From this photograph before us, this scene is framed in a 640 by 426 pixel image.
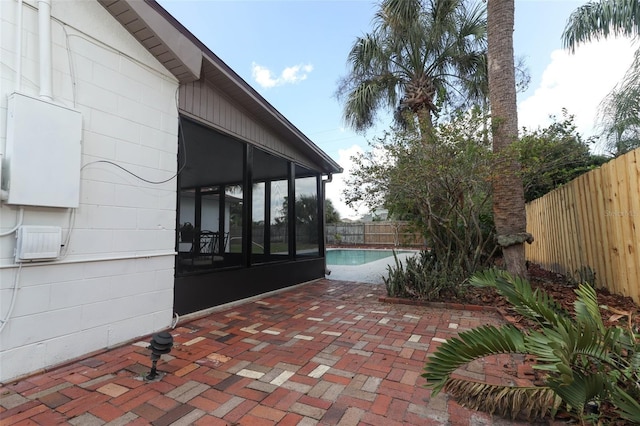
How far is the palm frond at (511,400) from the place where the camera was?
167cm

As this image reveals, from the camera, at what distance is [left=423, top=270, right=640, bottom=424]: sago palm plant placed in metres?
1.43

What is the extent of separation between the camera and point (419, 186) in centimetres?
461

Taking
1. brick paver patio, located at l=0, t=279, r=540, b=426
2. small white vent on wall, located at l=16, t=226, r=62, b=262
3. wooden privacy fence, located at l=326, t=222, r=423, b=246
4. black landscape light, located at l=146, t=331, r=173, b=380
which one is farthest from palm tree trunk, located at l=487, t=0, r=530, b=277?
wooden privacy fence, located at l=326, t=222, r=423, b=246

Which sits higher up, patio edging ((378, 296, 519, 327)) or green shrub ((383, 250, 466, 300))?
green shrub ((383, 250, 466, 300))

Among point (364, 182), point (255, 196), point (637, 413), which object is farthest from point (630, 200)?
point (255, 196)

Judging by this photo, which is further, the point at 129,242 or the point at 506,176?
the point at 506,176

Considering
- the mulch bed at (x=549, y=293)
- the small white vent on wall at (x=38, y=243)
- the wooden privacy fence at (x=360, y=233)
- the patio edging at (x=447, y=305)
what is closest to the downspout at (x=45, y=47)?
the small white vent on wall at (x=38, y=243)

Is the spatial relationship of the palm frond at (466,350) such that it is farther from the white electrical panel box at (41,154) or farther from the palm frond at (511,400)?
the white electrical panel box at (41,154)

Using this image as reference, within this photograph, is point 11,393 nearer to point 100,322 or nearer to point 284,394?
point 100,322

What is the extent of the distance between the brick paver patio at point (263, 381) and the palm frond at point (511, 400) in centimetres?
7

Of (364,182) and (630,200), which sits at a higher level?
(364,182)

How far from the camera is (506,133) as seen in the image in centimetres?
430

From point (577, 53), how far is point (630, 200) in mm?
6306

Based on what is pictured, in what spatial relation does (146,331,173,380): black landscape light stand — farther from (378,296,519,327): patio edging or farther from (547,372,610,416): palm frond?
(378,296,519,327): patio edging
